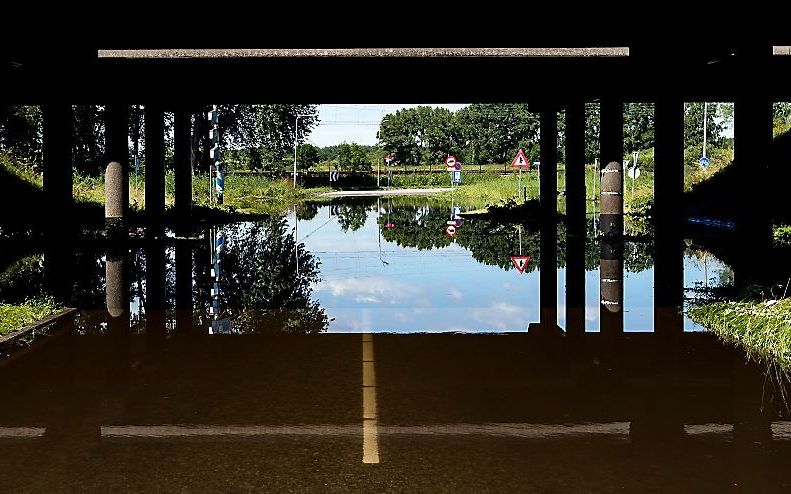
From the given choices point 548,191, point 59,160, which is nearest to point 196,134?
point 548,191

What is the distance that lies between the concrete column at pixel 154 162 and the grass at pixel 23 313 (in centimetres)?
2131

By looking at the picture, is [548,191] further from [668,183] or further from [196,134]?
[196,134]

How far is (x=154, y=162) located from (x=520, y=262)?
654 inches

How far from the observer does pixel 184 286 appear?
19438mm

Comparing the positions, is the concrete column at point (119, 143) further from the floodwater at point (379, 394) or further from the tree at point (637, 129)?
the tree at point (637, 129)

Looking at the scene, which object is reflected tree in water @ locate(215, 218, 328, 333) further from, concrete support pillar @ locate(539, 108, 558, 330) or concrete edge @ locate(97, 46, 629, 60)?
concrete support pillar @ locate(539, 108, 558, 330)

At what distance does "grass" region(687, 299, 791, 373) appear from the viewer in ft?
37.1

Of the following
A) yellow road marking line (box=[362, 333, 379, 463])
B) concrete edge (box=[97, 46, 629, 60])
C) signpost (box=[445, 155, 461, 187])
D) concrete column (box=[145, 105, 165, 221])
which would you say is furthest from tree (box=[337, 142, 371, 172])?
yellow road marking line (box=[362, 333, 379, 463])

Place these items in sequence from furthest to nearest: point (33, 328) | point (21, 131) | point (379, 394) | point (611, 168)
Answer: point (21, 131)
point (611, 168)
point (33, 328)
point (379, 394)

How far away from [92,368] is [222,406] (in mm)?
2503

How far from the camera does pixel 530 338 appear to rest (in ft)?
42.6

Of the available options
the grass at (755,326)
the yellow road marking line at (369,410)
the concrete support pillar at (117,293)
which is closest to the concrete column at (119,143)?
the concrete support pillar at (117,293)

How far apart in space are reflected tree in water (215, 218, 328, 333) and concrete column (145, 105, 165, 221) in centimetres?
400

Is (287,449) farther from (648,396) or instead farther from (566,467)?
(648,396)
